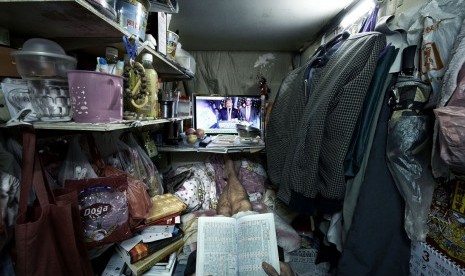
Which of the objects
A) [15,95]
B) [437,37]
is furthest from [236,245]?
[437,37]

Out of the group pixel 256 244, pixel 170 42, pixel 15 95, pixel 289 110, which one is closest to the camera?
pixel 15 95

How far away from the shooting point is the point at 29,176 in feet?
1.96

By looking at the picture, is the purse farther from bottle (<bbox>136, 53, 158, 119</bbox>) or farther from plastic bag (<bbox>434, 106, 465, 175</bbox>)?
plastic bag (<bbox>434, 106, 465, 175</bbox>)

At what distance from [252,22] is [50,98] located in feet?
5.07

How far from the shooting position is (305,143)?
94 centimetres

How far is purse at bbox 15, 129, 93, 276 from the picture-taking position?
564 mm

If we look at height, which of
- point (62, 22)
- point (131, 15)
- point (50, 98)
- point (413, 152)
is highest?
point (131, 15)

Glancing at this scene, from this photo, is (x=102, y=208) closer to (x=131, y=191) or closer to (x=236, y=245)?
(x=131, y=191)

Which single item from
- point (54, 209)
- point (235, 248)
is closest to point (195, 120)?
point (235, 248)

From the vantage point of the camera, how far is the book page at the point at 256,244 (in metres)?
1.02

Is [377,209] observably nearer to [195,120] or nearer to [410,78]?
[410,78]

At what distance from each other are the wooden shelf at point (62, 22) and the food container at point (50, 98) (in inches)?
6.5

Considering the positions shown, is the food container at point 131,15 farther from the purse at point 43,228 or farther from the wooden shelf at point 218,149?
the wooden shelf at point 218,149

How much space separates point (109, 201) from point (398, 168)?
1.03m
